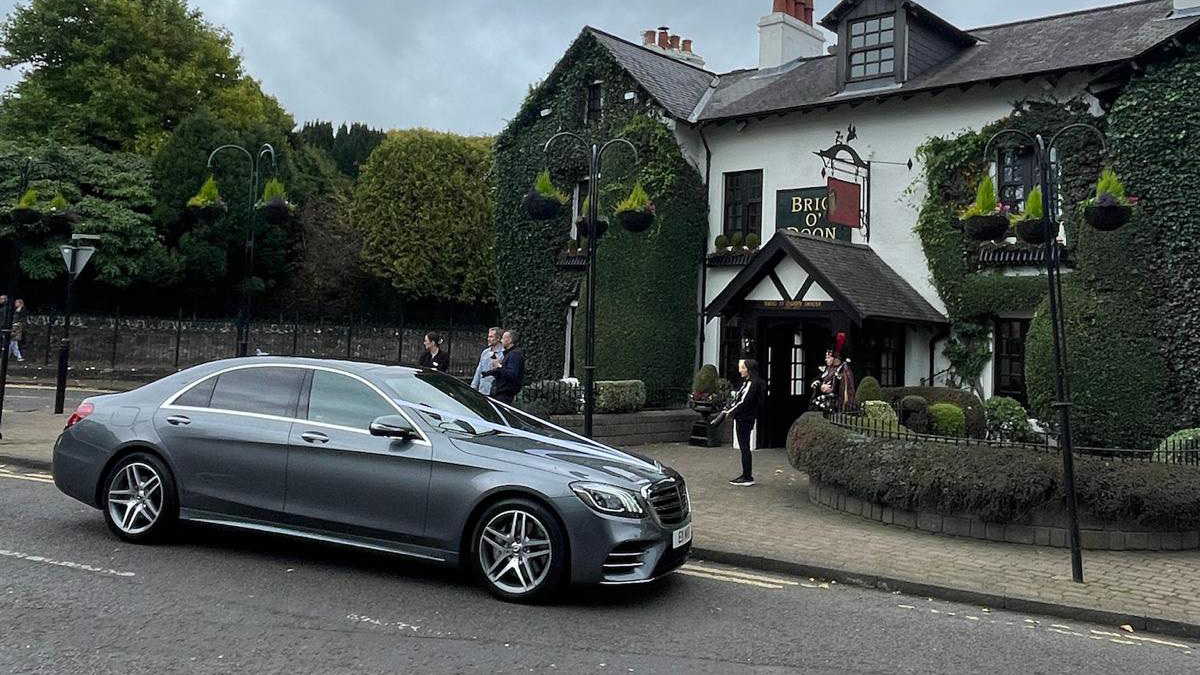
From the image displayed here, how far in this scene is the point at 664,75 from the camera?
75.6 feet

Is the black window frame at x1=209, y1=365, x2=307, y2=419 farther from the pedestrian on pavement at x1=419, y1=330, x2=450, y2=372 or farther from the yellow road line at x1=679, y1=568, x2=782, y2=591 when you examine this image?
the pedestrian on pavement at x1=419, y1=330, x2=450, y2=372

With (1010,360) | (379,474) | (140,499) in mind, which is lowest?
(140,499)

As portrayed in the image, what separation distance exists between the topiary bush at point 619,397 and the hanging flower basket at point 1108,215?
8467mm

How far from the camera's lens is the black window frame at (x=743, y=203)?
21.1 meters

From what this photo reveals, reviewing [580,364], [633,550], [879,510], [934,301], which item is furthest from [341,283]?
[633,550]

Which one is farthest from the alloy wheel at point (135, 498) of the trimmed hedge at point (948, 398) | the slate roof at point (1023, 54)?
the slate roof at point (1023, 54)

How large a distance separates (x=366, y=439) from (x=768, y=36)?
764 inches

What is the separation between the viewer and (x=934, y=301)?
60.2 ft

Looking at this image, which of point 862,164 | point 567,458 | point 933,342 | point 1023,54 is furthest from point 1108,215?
point 567,458

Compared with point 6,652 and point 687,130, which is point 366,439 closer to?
point 6,652

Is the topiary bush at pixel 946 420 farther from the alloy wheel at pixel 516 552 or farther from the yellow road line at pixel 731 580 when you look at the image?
the alloy wheel at pixel 516 552

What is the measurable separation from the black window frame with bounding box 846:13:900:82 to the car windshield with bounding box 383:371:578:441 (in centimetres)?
1399

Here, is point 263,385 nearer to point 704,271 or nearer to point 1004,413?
point 1004,413

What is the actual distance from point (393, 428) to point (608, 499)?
5.41 ft
